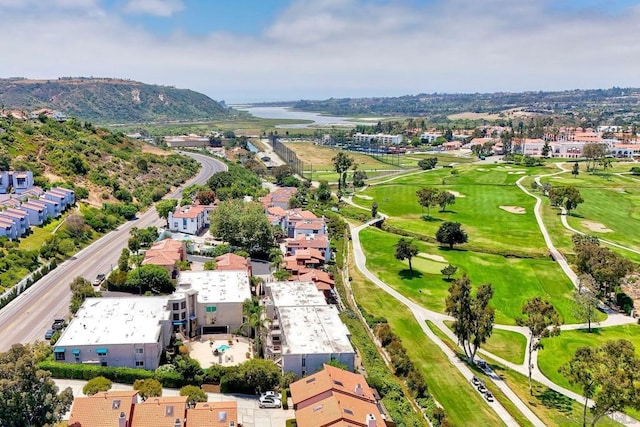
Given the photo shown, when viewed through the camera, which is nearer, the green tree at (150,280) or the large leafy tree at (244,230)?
the green tree at (150,280)

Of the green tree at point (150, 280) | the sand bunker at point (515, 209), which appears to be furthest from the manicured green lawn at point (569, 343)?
the sand bunker at point (515, 209)

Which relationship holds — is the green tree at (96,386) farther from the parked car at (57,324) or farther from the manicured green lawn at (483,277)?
the manicured green lawn at (483,277)

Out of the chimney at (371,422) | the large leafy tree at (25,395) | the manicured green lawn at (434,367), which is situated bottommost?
the manicured green lawn at (434,367)

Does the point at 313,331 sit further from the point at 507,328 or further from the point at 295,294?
the point at 507,328

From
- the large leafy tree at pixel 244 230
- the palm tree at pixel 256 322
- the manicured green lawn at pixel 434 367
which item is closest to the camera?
the manicured green lawn at pixel 434 367

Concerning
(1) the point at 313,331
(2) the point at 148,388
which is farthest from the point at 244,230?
(2) the point at 148,388

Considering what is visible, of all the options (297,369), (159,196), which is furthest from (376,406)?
(159,196)
